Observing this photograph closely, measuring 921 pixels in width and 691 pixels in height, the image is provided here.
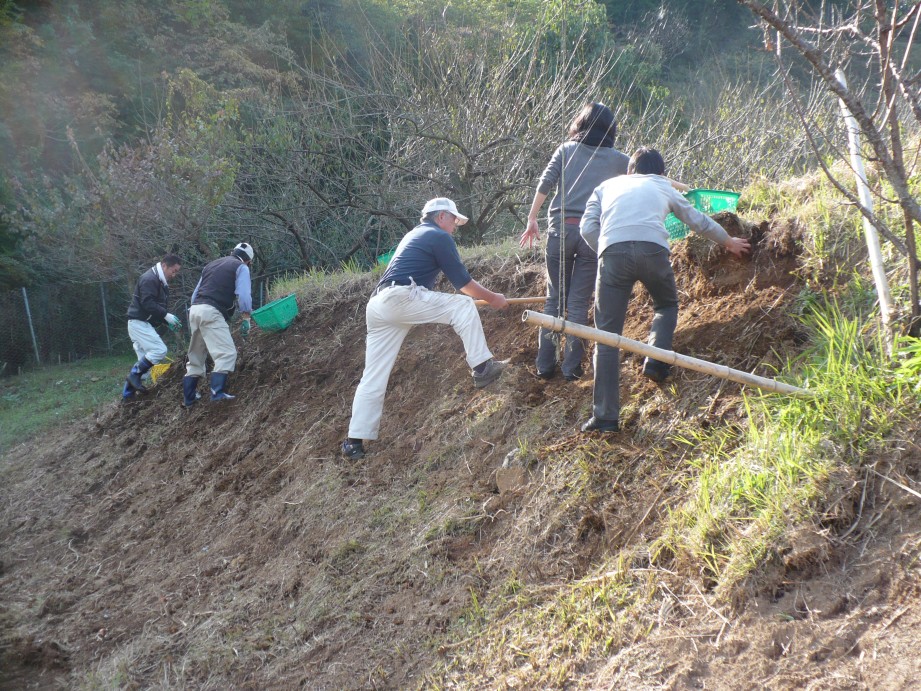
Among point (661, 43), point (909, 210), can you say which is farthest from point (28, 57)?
point (909, 210)

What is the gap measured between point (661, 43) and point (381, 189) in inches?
528

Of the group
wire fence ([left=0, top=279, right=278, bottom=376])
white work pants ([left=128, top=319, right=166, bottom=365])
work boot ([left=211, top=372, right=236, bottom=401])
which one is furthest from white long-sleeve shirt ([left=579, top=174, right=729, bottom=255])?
wire fence ([left=0, top=279, right=278, bottom=376])

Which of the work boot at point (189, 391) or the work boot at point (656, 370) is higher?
the work boot at point (656, 370)

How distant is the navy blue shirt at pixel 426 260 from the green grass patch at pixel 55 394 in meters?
7.35

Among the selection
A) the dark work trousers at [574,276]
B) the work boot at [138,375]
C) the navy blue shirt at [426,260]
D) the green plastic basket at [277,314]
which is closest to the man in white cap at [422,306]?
the navy blue shirt at [426,260]

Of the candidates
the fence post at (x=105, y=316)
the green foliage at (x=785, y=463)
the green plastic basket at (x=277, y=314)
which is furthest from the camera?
the fence post at (x=105, y=316)

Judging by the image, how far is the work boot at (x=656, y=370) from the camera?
5223 millimetres

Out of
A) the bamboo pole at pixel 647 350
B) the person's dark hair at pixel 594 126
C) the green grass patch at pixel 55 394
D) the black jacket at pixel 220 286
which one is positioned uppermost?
the person's dark hair at pixel 594 126

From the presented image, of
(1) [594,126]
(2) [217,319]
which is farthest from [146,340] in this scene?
(1) [594,126]

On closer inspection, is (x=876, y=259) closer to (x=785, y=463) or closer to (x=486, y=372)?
(x=785, y=463)

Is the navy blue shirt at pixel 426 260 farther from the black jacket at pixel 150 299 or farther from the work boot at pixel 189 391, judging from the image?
the black jacket at pixel 150 299

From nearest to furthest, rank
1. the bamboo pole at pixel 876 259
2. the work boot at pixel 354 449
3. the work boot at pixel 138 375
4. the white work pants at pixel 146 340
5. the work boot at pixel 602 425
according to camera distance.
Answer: the bamboo pole at pixel 876 259, the work boot at pixel 602 425, the work boot at pixel 354 449, the white work pants at pixel 146 340, the work boot at pixel 138 375

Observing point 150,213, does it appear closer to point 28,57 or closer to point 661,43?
point 28,57

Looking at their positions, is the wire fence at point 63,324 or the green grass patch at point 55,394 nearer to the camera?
the green grass patch at point 55,394
